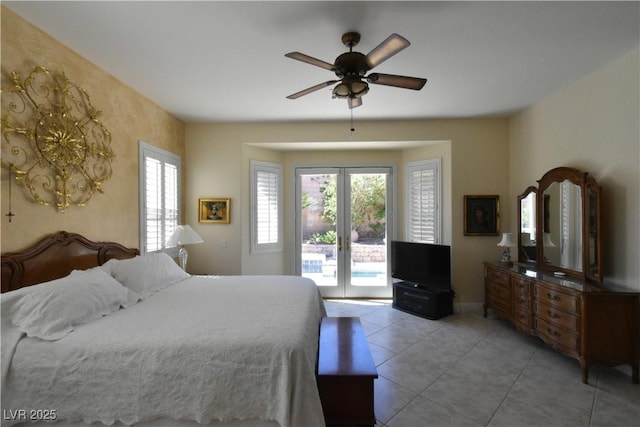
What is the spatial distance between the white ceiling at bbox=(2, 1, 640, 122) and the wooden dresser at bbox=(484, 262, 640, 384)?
2149 millimetres

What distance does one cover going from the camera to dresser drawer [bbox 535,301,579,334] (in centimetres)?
253

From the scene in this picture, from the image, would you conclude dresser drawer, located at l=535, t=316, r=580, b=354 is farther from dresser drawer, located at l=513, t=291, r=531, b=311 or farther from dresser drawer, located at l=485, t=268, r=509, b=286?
dresser drawer, located at l=485, t=268, r=509, b=286

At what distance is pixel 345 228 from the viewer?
16.0ft

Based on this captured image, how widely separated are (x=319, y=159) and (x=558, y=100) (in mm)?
3276

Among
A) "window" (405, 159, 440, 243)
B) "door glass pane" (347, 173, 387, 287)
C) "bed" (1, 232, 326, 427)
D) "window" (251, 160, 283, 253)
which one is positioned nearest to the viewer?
"bed" (1, 232, 326, 427)

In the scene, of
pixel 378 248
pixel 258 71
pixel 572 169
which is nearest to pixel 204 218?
pixel 258 71

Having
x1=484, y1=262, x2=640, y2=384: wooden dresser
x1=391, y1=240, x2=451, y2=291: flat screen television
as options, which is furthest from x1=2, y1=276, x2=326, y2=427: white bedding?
x1=391, y1=240, x2=451, y2=291: flat screen television

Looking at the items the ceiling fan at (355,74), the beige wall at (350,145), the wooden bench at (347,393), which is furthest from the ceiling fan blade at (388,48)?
the beige wall at (350,145)

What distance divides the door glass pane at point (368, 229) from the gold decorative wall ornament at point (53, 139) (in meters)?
3.52

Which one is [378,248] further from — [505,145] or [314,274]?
[505,145]

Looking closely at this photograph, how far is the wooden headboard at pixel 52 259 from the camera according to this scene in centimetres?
191

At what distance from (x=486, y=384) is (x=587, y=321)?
1047mm

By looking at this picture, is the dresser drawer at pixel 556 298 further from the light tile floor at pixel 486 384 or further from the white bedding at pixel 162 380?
the white bedding at pixel 162 380

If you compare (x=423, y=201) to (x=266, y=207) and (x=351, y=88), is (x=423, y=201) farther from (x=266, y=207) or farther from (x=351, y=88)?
(x=351, y=88)
